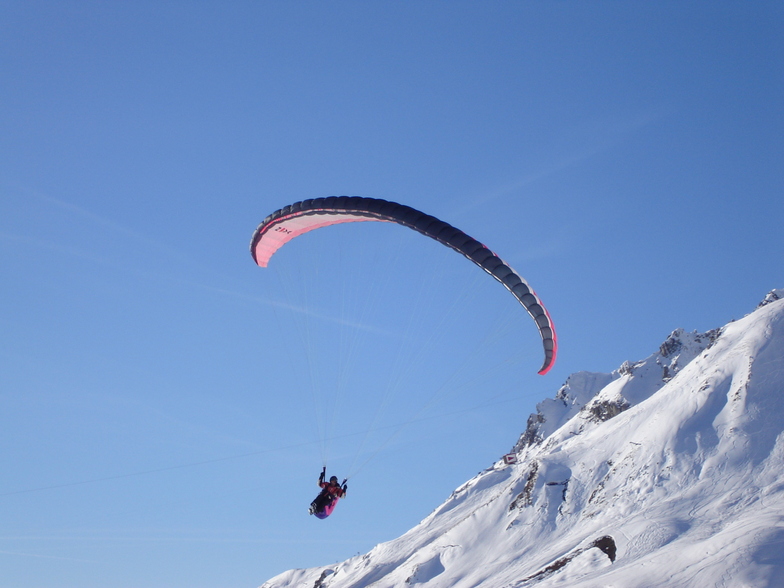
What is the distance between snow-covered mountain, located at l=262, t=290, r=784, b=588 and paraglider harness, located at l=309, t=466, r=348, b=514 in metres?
20.9

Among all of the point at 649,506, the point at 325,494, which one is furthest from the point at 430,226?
the point at 649,506

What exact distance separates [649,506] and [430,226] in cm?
4073

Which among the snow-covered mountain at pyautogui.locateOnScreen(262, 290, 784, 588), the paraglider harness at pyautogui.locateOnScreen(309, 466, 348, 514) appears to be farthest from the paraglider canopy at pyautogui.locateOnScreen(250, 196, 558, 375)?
the snow-covered mountain at pyautogui.locateOnScreen(262, 290, 784, 588)

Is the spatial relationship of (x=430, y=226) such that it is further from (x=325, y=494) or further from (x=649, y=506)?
(x=649, y=506)

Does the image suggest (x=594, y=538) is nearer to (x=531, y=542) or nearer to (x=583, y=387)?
(x=531, y=542)

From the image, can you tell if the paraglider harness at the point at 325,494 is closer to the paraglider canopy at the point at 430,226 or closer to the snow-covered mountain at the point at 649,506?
the paraglider canopy at the point at 430,226

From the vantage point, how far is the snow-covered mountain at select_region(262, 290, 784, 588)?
37062 millimetres

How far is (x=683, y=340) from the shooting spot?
13250 centimetres

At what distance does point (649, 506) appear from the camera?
171 ft

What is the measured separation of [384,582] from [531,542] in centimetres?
1632

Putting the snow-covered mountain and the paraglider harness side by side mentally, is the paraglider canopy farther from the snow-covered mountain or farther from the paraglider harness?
the snow-covered mountain

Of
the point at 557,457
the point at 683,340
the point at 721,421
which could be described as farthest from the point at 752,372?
the point at 683,340

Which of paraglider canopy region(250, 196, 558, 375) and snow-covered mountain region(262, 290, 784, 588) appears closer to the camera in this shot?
paraglider canopy region(250, 196, 558, 375)

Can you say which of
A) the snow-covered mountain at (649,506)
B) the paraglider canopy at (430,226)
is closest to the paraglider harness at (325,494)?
the paraglider canopy at (430,226)
